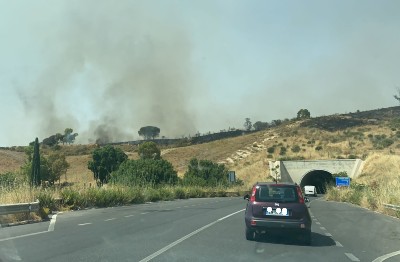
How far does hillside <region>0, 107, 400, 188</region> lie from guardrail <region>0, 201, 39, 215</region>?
2967 inches

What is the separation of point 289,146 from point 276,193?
106 m

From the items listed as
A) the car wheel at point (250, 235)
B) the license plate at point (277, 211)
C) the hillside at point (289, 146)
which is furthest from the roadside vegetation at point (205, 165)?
the license plate at point (277, 211)

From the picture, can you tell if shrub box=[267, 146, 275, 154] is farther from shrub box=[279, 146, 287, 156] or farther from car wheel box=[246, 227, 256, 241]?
car wheel box=[246, 227, 256, 241]

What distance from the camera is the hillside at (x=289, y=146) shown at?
103 meters

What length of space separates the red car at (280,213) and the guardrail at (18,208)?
31.7 feet

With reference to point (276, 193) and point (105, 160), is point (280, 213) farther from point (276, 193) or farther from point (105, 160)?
point (105, 160)

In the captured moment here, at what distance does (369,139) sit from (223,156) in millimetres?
36734

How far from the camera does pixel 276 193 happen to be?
14.3 m

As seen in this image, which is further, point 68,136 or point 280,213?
point 68,136

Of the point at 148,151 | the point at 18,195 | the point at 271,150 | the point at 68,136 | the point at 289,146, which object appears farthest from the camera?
the point at 68,136

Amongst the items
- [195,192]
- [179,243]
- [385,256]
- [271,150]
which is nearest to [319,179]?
[271,150]

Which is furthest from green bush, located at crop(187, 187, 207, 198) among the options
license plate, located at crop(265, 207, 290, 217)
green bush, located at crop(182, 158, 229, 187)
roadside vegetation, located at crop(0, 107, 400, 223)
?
license plate, located at crop(265, 207, 290, 217)

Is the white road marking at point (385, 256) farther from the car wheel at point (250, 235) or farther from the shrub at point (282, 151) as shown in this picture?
the shrub at point (282, 151)

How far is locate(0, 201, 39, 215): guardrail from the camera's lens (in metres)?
18.3
